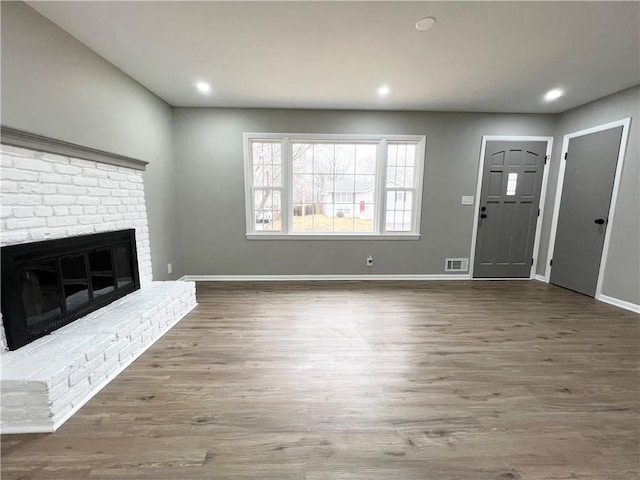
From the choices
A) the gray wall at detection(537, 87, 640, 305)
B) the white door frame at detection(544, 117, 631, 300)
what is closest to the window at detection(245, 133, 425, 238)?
the white door frame at detection(544, 117, 631, 300)

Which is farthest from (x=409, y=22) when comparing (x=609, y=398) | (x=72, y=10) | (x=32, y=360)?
(x=32, y=360)

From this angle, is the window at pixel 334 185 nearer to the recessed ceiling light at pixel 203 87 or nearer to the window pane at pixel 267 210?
the window pane at pixel 267 210

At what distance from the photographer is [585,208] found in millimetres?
3479

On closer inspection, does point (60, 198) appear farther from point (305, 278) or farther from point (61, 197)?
point (305, 278)

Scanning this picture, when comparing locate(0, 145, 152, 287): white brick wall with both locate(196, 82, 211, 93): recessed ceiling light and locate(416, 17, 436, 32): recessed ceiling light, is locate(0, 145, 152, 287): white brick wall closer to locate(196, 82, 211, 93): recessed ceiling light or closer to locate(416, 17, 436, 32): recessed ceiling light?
locate(196, 82, 211, 93): recessed ceiling light

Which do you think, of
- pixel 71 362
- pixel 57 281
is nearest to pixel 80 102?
pixel 57 281

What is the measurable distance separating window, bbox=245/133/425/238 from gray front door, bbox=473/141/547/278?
1.08 meters

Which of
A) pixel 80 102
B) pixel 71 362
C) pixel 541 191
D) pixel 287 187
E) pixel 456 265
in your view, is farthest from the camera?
pixel 456 265

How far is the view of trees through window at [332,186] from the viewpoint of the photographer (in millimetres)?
3875

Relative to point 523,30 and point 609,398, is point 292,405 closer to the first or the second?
point 609,398

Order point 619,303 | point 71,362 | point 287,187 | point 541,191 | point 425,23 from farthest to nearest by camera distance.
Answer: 1. point 541,191
2. point 287,187
3. point 619,303
4. point 425,23
5. point 71,362

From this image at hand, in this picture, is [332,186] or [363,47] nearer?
[363,47]

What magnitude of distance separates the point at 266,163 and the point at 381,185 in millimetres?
1791

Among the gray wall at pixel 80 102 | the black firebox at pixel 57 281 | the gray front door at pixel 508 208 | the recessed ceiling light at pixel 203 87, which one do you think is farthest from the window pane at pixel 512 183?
the black firebox at pixel 57 281
